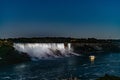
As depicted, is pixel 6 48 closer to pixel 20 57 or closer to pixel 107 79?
pixel 20 57

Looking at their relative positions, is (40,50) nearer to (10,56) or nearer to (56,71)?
(10,56)

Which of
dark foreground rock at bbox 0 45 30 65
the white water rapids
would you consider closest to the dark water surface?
dark foreground rock at bbox 0 45 30 65

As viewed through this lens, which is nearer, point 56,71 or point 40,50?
point 56,71

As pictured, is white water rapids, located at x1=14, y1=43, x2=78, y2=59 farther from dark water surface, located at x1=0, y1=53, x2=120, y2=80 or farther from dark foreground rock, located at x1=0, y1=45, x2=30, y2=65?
dark water surface, located at x1=0, y1=53, x2=120, y2=80

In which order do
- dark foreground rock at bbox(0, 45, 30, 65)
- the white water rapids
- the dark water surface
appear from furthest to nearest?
the white water rapids, dark foreground rock at bbox(0, 45, 30, 65), the dark water surface

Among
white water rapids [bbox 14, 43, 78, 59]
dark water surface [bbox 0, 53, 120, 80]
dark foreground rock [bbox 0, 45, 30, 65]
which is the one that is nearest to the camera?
dark water surface [bbox 0, 53, 120, 80]

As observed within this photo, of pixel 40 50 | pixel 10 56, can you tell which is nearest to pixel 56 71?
pixel 10 56

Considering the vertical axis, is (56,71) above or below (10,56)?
below

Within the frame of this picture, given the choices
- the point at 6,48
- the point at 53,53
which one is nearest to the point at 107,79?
the point at 6,48

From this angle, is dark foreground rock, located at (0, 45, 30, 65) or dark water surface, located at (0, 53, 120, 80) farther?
dark foreground rock, located at (0, 45, 30, 65)
